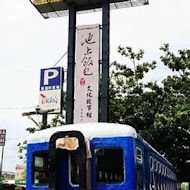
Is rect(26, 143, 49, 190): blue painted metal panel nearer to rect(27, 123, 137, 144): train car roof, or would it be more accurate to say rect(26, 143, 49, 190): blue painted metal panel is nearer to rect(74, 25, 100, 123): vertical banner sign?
rect(27, 123, 137, 144): train car roof

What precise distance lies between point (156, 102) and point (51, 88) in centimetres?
550

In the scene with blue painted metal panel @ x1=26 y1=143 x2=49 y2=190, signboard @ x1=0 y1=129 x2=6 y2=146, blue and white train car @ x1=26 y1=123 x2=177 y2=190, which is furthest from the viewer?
signboard @ x1=0 y1=129 x2=6 y2=146

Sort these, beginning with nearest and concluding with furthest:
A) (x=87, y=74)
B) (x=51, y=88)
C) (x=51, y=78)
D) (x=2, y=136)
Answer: (x=87, y=74), (x=51, y=88), (x=51, y=78), (x=2, y=136)

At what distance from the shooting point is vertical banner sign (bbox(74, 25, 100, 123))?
1638cm

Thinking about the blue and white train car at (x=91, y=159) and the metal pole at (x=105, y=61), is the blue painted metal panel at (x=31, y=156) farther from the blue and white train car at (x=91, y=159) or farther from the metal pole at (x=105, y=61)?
the metal pole at (x=105, y=61)

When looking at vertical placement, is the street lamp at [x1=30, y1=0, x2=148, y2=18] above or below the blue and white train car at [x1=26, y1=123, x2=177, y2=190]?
above

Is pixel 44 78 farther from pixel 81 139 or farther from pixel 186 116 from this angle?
pixel 81 139

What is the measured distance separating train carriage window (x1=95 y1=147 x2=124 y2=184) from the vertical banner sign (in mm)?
8078

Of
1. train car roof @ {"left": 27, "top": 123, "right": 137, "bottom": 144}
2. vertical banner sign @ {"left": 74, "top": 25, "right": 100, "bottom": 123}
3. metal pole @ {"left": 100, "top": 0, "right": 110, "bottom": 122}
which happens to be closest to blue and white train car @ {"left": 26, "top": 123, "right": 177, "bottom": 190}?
train car roof @ {"left": 27, "top": 123, "right": 137, "bottom": 144}

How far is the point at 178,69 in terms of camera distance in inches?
855

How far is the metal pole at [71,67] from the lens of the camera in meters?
16.8

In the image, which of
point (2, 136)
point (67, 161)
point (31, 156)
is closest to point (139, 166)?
point (67, 161)

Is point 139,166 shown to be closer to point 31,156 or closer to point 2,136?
point 31,156

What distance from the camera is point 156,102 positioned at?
21.4m
